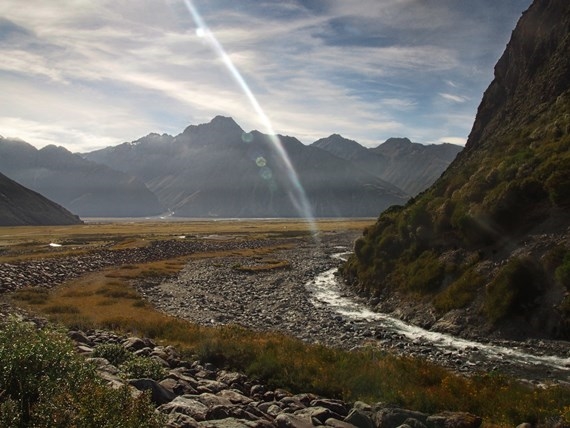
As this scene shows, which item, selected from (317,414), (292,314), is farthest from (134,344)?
(292,314)

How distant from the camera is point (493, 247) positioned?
3525cm

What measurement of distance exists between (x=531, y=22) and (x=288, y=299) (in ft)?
237

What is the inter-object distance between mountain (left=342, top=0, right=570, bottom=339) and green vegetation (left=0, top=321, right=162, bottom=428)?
2559 cm

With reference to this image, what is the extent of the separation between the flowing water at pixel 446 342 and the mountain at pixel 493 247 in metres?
1.52

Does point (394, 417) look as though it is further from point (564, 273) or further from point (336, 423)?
point (564, 273)

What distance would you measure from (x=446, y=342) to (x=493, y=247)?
10.8 m

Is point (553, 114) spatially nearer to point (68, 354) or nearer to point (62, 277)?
point (68, 354)

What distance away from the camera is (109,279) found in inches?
2280

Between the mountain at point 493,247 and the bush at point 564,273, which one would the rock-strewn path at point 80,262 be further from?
the bush at point 564,273

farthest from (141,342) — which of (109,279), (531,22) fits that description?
(531,22)

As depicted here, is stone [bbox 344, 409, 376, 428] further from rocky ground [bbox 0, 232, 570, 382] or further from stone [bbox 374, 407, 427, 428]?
rocky ground [bbox 0, 232, 570, 382]

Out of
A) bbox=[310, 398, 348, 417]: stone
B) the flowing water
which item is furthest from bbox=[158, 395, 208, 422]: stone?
the flowing water

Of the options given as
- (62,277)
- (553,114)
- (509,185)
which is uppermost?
(553,114)

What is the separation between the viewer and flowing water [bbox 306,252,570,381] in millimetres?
23453
